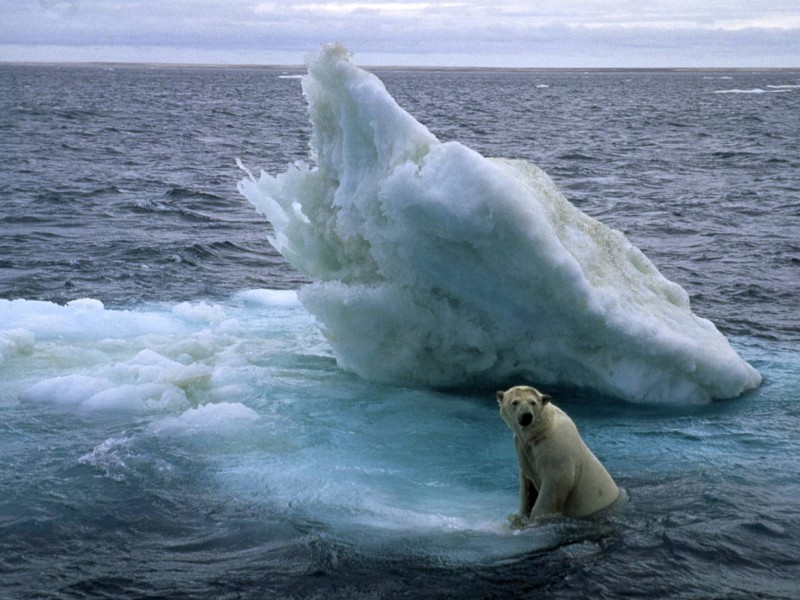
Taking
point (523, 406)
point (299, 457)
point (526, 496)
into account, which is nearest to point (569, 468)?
point (526, 496)

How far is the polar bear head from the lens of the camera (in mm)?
6668

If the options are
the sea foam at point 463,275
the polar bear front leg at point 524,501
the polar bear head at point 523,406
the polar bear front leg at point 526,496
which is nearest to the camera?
the polar bear head at point 523,406

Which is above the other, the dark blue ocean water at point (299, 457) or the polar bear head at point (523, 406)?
the polar bear head at point (523, 406)

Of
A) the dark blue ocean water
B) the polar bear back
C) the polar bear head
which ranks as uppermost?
the polar bear head

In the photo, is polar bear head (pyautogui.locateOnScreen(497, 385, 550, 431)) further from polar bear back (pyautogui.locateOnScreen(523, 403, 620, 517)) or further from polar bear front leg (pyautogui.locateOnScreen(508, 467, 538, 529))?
polar bear front leg (pyautogui.locateOnScreen(508, 467, 538, 529))

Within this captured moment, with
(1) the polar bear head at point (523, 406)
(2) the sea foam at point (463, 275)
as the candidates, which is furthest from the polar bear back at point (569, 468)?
(2) the sea foam at point (463, 275)

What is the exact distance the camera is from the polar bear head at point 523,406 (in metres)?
6.67

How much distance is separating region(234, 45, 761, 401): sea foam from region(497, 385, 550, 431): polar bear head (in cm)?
249

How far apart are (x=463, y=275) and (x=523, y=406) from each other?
3.08 metres

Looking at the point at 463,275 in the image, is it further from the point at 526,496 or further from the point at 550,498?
the point at 550,498

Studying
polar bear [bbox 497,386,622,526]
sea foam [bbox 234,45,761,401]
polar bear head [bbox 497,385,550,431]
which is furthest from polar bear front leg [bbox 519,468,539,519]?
sea foam [bbox 234,45,761,401]

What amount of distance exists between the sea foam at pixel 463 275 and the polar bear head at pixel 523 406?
8.16ft

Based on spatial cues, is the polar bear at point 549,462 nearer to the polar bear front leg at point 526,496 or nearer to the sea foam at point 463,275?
the polar bear front leg at point 526,496

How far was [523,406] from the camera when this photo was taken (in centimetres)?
666
